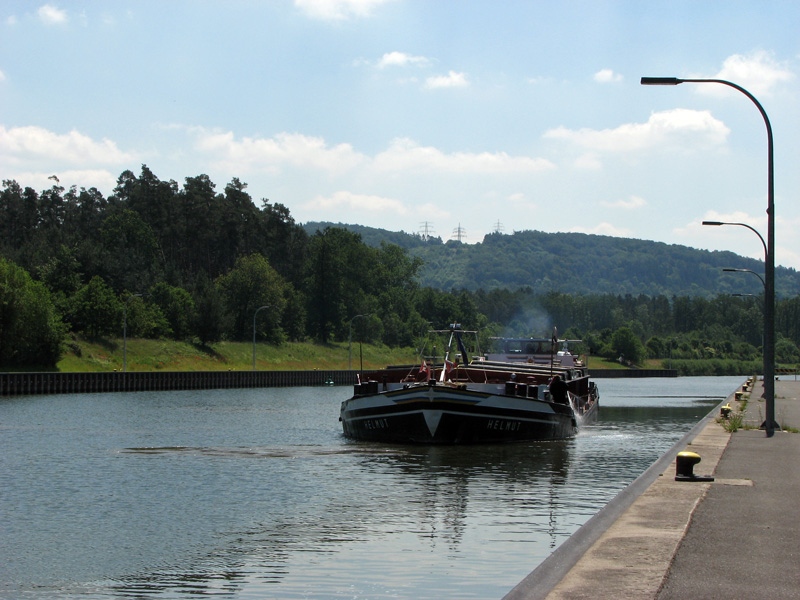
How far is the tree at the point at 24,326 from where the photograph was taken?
88125 millimetres

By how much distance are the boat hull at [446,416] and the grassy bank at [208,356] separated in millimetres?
65997

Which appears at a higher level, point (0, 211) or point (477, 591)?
point (0, 211)

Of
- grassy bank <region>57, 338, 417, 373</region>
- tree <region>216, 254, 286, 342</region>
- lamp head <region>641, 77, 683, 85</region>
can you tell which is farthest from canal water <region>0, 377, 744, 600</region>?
tree <region>216, 254, 286, 342</region>

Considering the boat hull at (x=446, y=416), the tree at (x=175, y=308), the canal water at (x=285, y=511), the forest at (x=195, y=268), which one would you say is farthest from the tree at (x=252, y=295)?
the boat hull at (x=446, y=416)

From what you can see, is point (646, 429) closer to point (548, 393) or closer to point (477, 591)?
point (548, 393)

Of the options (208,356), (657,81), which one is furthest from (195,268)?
(657,81)

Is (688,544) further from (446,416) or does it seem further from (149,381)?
(149,381)

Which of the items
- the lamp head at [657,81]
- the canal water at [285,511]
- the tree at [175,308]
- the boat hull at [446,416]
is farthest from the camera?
the tree at [175,308]

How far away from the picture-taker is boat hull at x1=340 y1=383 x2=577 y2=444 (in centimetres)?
3394

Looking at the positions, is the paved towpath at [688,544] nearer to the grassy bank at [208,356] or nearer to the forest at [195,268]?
the grassy bank at [208,356]

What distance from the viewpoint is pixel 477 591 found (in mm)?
13109

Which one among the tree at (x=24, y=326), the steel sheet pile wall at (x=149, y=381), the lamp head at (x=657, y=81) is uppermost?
the lamp head at (x=657, y=81)

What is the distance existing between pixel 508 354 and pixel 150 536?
3909 cm

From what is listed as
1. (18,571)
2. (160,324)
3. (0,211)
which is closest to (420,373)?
(18,571)
